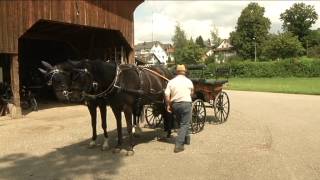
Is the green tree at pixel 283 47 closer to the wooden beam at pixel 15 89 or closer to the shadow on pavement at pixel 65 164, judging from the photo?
the wooden beam at pixel 15 89

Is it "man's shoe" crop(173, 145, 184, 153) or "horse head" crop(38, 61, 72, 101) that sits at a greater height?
"horse head" crop(38, 61, 72, 101)

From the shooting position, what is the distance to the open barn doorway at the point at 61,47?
23.2 metres

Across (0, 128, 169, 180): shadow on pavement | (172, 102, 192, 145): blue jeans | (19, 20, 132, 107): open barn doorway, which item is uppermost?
(19, 20, 132, 107): open barn doorway

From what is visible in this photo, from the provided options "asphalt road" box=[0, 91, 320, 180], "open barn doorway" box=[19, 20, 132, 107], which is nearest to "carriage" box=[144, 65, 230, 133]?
"asphalt road" box=[0, 91, 320, 180]

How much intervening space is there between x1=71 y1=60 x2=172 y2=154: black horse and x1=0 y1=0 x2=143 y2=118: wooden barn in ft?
27.7

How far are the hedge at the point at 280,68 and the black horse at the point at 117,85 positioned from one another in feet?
136

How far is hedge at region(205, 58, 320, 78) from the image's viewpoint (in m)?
53.8

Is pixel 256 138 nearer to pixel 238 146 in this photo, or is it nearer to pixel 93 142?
pixel 238 146

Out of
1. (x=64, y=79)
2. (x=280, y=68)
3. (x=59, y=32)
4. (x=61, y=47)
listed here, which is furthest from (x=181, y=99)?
(x=280, y=68)

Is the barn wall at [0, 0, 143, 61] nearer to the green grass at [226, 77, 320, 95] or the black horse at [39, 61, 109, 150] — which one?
the black horse at [39, 61, 109, 150]

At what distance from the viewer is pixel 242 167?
823 centimetres

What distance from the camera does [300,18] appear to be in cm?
9519

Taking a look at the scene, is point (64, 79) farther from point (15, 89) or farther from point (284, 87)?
point (284, 87)

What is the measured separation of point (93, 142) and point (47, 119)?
6988 millimetres
